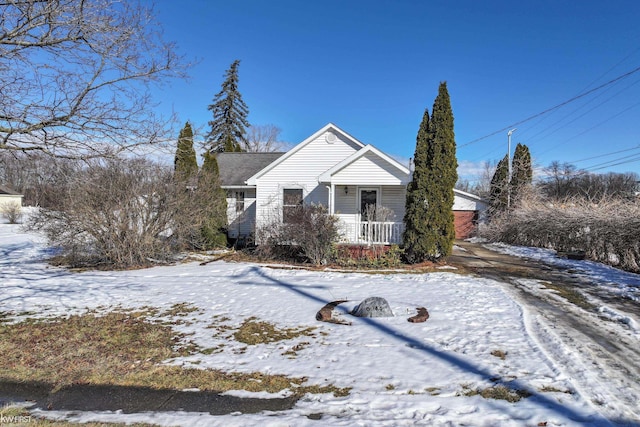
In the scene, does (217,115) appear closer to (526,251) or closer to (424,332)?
(526,251)

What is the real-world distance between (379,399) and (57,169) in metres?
4.91

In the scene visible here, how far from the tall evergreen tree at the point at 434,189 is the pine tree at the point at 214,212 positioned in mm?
7304

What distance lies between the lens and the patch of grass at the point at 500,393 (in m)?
3.54

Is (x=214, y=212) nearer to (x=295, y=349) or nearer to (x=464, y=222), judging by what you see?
(x=295, y=349)

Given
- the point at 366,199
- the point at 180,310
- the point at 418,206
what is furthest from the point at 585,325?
the point at 366,199

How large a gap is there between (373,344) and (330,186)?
9404mm

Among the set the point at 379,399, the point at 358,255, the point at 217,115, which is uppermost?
the point at 217,115

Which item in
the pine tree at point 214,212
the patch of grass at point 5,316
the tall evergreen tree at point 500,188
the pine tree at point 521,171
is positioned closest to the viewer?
the patch of grass at point 5,316

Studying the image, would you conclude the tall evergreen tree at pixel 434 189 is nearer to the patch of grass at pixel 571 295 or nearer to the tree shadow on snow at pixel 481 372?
the patch of grass at pixel 571 295

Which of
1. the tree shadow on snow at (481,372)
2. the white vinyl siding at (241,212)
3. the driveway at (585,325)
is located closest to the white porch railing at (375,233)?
the driveway at (585,325)

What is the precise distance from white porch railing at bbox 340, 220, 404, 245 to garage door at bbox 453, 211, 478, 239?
1210 centimetres

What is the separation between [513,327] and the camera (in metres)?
5.63

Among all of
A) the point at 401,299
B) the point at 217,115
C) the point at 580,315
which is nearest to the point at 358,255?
the point at 401,299

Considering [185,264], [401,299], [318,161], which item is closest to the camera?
[401,299]
